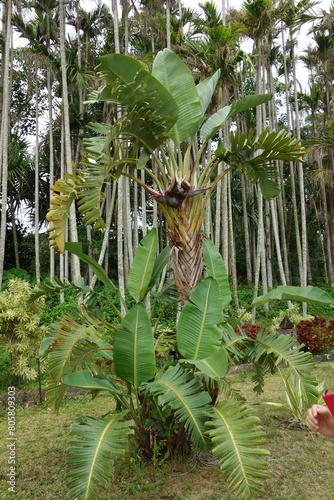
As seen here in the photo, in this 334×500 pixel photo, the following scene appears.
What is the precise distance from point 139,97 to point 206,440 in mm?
3277

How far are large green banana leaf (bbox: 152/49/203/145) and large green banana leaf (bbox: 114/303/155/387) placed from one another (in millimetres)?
2354

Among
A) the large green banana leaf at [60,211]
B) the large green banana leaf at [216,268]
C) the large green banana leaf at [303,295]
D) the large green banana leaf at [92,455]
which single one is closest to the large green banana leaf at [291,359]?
the large green banana leaf at [303,295]

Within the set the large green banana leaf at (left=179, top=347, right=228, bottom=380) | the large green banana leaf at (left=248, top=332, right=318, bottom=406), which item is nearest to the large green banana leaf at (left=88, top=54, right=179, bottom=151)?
the large green banana leaf at (left=179, top=347, right=228, bottom=380)

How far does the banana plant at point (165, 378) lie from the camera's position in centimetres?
290

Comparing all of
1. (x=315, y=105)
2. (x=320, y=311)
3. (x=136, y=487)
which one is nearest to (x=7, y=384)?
(x=136, y=487)

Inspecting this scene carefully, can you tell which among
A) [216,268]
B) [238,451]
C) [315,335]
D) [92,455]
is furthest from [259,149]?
[315,335]

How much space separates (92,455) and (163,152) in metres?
3.12

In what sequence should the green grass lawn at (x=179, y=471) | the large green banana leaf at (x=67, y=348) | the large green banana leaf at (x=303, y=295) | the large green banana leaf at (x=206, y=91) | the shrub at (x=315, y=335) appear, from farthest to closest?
the shrub at (x=315, y=335), the large green banana leaf at (x=206, y=91), the large green banana leaf at (x=303, y=295), the large green banana leaf at (x=67, y=348), the green grass lawn at (x=179, y=471)

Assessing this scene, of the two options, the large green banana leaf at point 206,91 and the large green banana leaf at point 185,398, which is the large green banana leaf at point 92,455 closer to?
the large green banana leaf at point 185,398

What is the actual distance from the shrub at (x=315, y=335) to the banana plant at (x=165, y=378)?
16.8ft

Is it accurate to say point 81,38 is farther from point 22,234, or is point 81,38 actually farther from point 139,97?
point 139,97

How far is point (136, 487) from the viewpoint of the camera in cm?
347

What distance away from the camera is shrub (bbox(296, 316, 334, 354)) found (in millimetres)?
9180

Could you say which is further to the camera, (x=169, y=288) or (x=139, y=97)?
(x=169, y=288)
